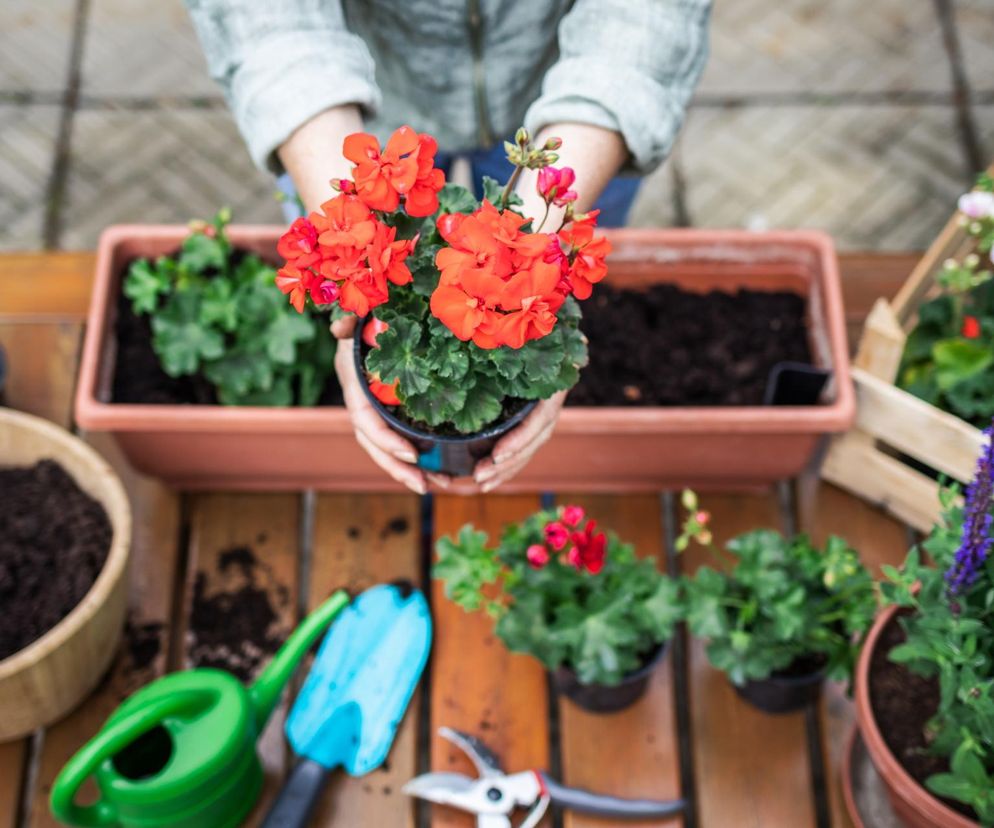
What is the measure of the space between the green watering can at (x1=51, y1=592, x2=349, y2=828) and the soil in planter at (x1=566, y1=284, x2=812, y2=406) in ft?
2.00

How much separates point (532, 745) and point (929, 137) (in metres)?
1.76

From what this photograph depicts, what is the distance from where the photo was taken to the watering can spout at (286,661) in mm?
1535

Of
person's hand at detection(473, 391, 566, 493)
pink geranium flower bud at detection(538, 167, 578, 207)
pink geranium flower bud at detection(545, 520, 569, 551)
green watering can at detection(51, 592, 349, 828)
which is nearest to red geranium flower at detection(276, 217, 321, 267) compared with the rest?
pink geranium flower bud at detection(538, 167, 578, 207)

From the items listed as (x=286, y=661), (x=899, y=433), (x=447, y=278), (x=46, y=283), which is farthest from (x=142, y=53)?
(x=447, y=278)

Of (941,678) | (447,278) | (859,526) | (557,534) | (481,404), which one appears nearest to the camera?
(447,278)

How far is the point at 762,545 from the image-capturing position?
156cm

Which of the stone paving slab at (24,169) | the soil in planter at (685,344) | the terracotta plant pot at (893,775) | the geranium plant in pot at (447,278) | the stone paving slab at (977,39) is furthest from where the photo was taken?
the stone paving slab at (977,39)

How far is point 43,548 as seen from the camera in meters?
1.66

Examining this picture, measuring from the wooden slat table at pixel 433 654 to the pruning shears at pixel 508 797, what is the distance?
0.03m

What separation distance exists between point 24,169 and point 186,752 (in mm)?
1646

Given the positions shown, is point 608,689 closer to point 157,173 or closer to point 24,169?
point 157,173

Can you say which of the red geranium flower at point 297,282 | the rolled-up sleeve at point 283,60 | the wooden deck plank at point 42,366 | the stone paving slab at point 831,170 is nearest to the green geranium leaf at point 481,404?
the red geranium flower at point 297,282

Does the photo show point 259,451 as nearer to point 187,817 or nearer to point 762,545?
point 187,817

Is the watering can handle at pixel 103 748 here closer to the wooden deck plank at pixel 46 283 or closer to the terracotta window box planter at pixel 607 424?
the terracotta window box planter at pixel 607 424
